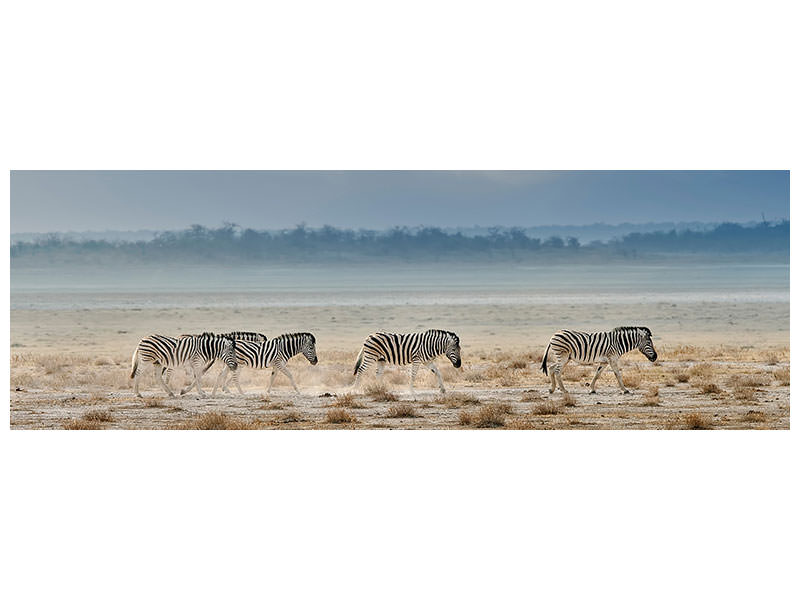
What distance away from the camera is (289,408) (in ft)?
51.9

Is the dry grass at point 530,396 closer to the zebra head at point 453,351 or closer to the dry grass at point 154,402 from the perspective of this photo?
the zebra head at point 453,351

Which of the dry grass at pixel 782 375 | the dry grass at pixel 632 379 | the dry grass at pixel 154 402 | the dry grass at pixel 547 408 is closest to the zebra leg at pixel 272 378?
the dry grass at pixel 154 402

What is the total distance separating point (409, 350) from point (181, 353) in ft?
10.7

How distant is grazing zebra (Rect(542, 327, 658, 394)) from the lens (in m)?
16.4

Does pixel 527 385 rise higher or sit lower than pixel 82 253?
lower

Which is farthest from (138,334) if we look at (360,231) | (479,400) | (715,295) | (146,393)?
(715,295)

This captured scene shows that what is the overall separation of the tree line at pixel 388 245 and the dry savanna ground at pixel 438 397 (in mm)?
1504

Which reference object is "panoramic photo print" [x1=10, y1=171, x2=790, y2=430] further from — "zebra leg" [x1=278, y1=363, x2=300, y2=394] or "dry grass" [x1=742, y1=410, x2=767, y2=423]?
"dry grass" [x1=742, y1=410, x2=767, y2=423]

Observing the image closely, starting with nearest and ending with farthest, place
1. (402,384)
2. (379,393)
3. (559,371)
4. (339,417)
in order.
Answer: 1. (339,417)
2. (379,393)
3. (559,371)
4. (402,384)

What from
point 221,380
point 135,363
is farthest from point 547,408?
point 135,363

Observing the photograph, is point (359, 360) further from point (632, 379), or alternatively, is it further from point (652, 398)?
point (652, 398)

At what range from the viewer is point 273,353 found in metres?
16.4

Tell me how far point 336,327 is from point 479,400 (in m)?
2.38

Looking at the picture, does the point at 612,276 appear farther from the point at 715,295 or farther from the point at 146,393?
the point at 146,393
